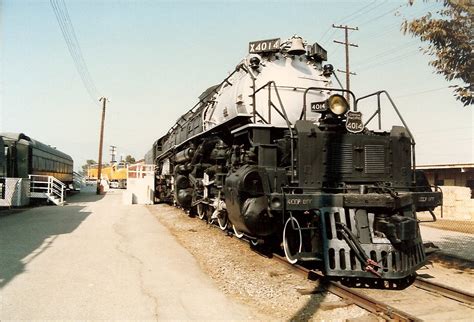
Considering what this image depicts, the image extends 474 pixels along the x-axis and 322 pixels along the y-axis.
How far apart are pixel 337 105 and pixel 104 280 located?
4.82 m

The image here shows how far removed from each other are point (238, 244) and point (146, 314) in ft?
14.4

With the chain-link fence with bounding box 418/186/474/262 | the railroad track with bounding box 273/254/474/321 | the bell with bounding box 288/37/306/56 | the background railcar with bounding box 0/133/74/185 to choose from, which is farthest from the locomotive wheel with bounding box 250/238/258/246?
the background railcar with bounding box 0/133/74/185

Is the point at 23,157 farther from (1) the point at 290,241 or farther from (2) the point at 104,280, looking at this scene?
(1) the point at 290,241

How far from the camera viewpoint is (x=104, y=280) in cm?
Result: 605

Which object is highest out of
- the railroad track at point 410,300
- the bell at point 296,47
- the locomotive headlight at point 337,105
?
the bell at point 296,47

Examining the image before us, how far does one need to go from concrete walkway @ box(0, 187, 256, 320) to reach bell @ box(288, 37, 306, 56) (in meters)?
5.09

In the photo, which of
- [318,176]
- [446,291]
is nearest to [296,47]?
[318,176]

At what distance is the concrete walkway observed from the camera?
15.5 feet

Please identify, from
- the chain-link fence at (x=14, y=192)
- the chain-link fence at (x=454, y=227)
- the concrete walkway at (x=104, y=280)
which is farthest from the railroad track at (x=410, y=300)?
the chain-link fence at (x=14, y=192)

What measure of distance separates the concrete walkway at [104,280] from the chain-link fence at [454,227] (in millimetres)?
6146

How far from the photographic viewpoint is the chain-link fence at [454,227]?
9.43 meters

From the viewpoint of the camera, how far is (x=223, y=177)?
894 cm

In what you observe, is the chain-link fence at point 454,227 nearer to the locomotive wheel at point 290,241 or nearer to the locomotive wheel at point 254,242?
the locomotive wheel at point 290,241

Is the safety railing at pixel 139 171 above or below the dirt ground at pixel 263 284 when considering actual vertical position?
above
